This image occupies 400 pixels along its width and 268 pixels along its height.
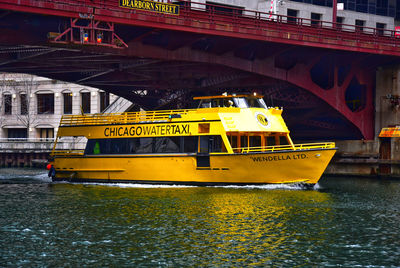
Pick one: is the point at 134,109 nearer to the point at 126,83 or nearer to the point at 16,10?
the point at 126,83

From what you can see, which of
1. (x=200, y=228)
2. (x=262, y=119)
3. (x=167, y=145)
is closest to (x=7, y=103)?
(x=167, y=145)

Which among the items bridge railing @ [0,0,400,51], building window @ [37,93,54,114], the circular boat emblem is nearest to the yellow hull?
the circular boat emblem

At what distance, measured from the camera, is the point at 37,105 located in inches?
2985

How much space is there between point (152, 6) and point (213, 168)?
883cm

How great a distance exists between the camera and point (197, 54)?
121ft

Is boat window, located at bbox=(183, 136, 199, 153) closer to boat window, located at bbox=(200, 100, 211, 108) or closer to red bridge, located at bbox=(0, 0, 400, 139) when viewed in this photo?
boat window, located at bbox=(200, 100, 211, 108)

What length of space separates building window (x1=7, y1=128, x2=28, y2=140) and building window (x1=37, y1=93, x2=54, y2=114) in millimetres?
3227

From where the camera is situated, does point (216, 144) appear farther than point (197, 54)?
No

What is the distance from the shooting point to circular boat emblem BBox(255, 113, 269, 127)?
35094 millimetres

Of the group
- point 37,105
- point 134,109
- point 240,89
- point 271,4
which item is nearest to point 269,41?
point 240,89

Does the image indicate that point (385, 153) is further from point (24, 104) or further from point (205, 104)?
point (24, 104)

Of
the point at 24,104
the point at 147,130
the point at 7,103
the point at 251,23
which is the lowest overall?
the point at 147,130

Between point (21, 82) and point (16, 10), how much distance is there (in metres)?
47.7

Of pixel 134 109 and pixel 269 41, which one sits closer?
pixel 269 41
